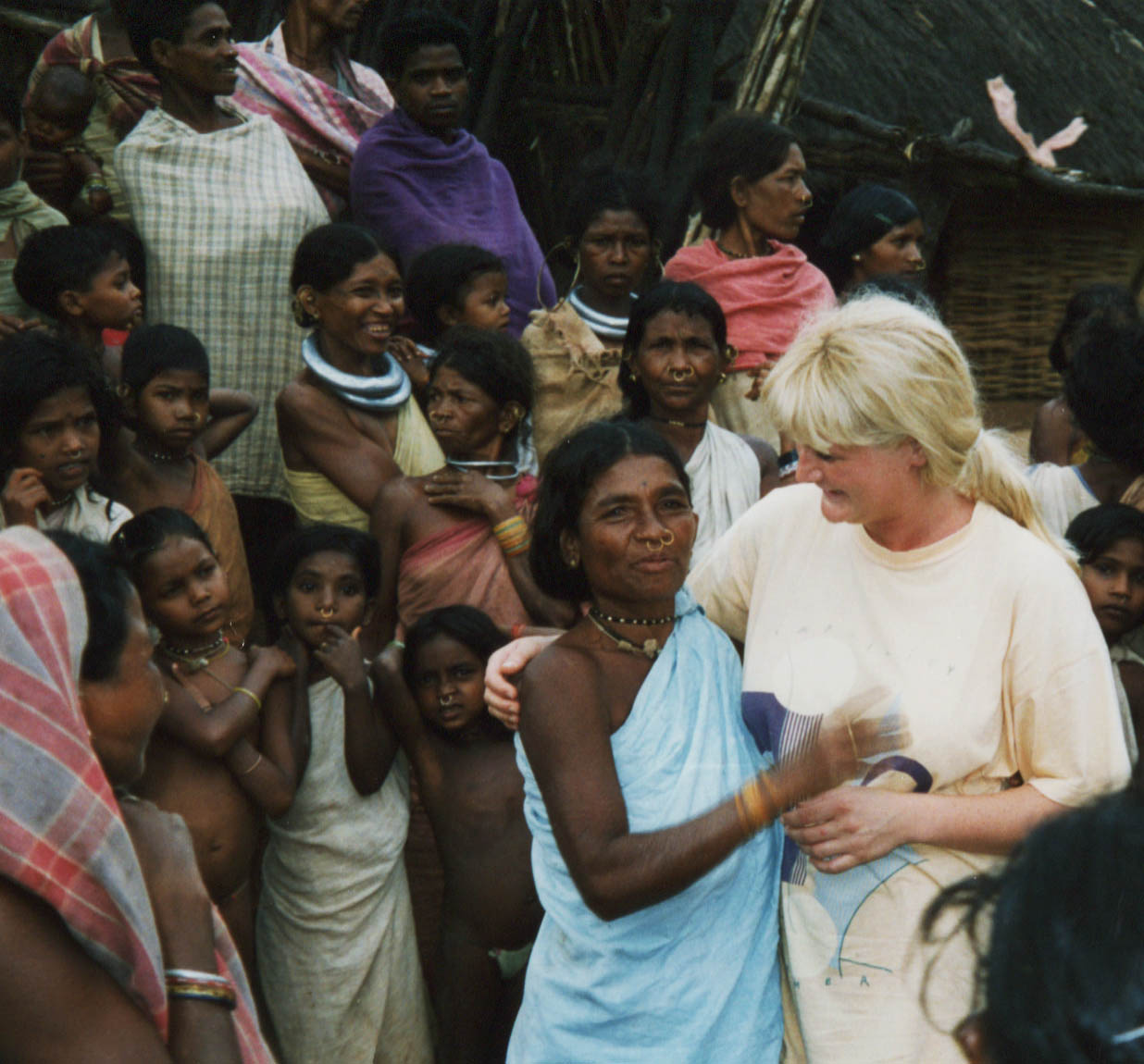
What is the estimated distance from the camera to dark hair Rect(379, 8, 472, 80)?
5.47 m

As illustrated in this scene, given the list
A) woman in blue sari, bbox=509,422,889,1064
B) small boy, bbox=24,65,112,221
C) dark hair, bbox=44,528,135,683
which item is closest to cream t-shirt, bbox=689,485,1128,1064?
woman in blue sari, bbox=509,422,889,1064

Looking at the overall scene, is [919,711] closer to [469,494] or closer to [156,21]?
[469,494]

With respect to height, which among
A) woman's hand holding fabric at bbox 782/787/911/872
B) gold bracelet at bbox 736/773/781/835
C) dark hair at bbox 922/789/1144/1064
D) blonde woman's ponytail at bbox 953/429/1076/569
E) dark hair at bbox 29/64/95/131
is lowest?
dark hair at bbox 29/64/95/131

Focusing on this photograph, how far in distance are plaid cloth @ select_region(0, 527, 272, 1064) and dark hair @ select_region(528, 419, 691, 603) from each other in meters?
1.09

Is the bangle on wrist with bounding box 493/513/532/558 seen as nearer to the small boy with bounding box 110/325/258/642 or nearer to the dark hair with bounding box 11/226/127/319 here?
the small boy with bounding box 110/325/258/642

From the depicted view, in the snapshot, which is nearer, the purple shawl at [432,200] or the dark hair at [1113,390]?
the dark hair at [1113,390]

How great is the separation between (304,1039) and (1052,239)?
6972mm

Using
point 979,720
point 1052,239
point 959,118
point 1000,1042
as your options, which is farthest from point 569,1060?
point 1052,239

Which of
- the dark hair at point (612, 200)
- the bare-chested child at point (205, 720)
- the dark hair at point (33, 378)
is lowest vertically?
the bare-chested child at point (205, 720)

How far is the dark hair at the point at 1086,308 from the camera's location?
5.17m

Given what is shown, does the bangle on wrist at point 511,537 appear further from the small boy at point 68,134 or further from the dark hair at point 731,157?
the small boy at point 68,134

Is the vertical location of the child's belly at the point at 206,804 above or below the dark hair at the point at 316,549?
below

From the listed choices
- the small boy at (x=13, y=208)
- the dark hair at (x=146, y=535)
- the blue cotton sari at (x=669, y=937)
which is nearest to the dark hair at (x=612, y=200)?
the small boy at (x=13, y=208)

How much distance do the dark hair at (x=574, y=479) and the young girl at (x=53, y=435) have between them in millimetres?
1535
